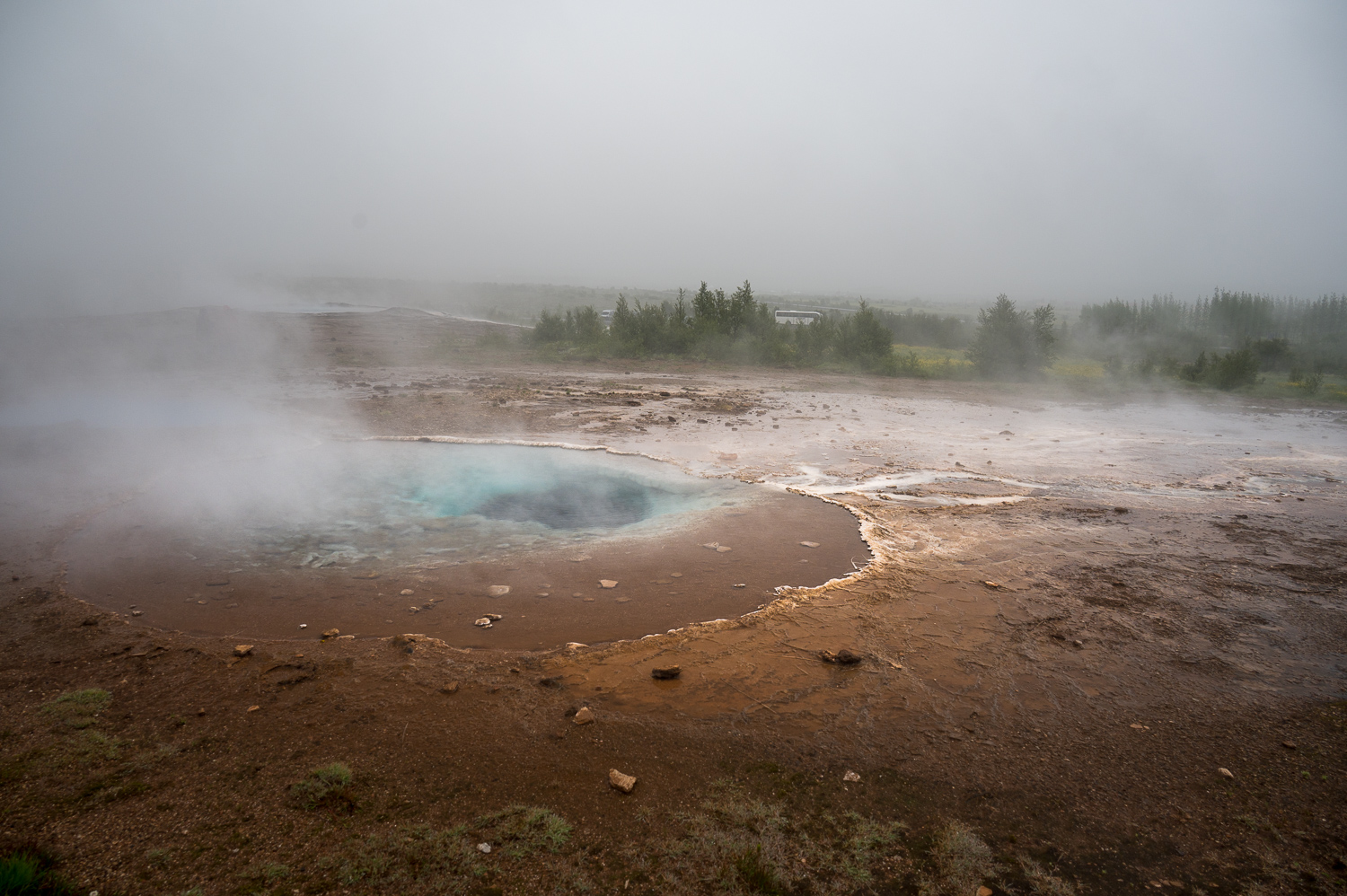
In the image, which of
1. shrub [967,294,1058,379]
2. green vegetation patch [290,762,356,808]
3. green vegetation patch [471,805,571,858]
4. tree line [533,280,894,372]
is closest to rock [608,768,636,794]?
green vegetation patch [471,805,571,858]

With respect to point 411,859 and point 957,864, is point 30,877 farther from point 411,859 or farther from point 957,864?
point 957,864

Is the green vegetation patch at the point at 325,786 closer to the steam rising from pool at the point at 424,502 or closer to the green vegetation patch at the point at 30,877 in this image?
the green vegetation patch at the point at 30,877

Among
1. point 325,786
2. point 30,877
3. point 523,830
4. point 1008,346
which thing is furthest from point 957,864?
point 1008,346

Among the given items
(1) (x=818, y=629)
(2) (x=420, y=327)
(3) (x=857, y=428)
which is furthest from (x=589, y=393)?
(2) (x=420, y=327)

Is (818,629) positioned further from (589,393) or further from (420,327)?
(420,327)

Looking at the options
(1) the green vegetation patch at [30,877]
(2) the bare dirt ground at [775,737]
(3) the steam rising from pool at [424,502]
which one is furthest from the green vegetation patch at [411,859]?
(3) the steam rising from pool at [424,502]

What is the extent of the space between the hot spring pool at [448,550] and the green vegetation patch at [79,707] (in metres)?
0.86

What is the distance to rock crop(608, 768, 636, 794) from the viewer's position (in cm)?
292

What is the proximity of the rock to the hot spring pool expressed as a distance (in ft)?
4.71

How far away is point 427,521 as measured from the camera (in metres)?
6.68

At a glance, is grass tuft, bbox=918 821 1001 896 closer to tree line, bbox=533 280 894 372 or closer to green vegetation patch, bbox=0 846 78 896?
green vegetation patch, bbox=0 846 78 896

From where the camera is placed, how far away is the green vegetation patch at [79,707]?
3.21 metres

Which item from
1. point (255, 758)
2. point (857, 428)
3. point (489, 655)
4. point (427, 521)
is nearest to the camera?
point (255, 758)

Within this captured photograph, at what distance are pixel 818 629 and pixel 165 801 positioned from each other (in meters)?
3.84
